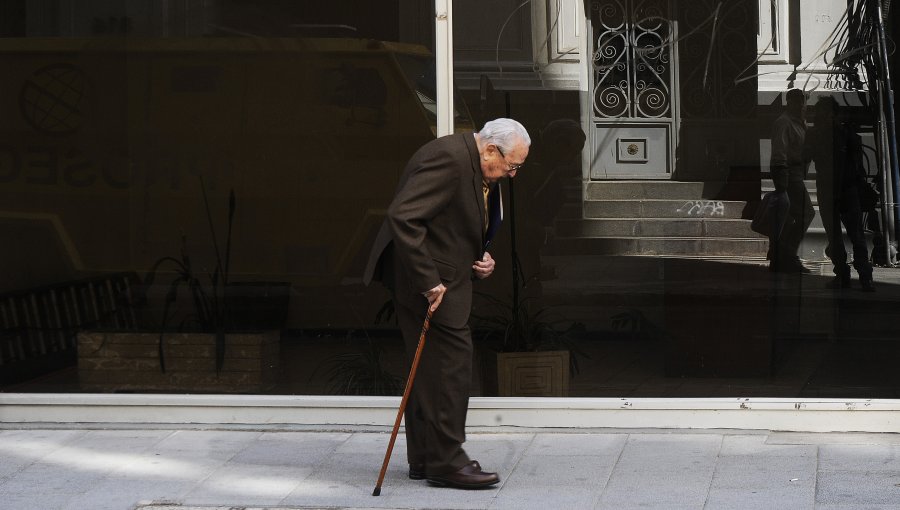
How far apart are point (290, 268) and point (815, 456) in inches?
108

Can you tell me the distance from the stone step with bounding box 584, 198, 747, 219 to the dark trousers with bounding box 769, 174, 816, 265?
223mm

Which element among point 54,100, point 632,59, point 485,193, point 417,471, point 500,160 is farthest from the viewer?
point 54,100

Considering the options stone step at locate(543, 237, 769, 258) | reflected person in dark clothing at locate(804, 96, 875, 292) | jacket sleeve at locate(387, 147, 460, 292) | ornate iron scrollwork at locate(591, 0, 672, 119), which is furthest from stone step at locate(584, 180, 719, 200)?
jacket sleeve at locate(387, 147, 460, 292)

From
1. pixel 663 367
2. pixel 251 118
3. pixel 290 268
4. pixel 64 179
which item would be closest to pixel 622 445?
pixel 663 367

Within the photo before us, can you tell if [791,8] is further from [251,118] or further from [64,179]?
[64,179]

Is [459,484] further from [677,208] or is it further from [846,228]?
[846,228]

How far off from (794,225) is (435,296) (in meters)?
2.19

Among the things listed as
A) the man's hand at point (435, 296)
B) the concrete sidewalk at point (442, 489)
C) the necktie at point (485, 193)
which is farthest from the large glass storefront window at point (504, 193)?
the man's hand at point (435, 296)

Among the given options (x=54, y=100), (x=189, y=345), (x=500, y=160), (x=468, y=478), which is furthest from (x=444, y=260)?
(x=54, y=100)

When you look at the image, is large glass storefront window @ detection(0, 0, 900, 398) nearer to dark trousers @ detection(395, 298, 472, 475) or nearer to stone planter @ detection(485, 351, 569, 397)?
stone planter @ detection(485, 351, 569, 397)

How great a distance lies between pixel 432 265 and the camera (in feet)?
17.7

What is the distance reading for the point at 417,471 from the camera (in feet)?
19.0

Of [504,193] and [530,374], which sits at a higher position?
[504,193]

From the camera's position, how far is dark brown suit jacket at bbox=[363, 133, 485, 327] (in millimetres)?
5383
